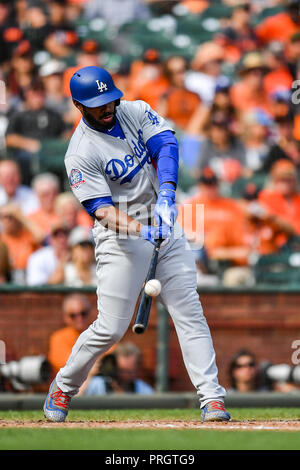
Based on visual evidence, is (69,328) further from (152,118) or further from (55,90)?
(55,90)

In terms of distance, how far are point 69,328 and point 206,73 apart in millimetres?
4899

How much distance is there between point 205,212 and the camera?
9.53 metres

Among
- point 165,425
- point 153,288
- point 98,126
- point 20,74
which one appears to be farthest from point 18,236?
point 153,288

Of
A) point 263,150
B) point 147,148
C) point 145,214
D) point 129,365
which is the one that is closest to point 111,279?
point 145,214

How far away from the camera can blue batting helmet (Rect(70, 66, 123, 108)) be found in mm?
5266

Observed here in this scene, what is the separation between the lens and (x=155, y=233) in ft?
17.0

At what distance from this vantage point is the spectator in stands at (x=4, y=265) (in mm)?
8727

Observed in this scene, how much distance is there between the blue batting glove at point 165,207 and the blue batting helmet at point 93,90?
59 centimetres

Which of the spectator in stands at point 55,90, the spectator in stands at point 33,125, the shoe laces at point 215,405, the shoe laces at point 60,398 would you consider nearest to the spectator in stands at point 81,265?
the spectator in stands at point 33,125

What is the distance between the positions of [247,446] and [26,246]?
552cm

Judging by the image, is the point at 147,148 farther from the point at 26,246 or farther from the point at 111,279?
the point at 26,246

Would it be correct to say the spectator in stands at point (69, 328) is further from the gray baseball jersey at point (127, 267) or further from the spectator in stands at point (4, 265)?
the gray baseball jersey at point (127, 267)

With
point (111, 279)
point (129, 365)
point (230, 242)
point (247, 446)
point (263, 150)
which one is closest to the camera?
point (247, 446)

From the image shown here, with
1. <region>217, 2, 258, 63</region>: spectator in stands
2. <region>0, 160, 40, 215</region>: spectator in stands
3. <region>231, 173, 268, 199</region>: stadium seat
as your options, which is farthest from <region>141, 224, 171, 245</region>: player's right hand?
<region>217, 2, 258, 63</region>: spectator in stands
